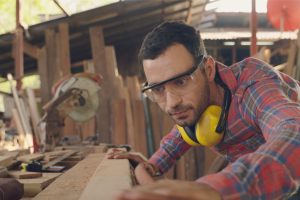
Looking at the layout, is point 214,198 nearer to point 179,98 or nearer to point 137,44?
point 179,98

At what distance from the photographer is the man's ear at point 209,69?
212 cm

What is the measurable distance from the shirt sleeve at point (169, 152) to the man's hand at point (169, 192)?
6.16 feet

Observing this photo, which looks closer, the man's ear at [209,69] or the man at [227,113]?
the man at [227,113]

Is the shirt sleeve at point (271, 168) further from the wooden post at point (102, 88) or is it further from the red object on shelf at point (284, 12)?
the wooden post at point (102, 88)

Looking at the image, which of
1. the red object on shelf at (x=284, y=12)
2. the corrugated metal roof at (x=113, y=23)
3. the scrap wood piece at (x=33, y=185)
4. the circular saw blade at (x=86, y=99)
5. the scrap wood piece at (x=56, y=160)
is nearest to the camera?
the scrap wood piece at (x=33, y=185)

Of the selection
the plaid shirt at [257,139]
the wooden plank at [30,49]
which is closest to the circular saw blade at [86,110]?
the plaid shirt at [257,139]

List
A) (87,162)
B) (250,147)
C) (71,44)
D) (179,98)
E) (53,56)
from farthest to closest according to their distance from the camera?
1. (71,44)
2. (53,56)
3. (87,162)
4. (250,147)
5. (179,98)

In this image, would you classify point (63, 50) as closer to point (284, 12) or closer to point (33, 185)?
point (284, 12)

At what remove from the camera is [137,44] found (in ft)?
37.3

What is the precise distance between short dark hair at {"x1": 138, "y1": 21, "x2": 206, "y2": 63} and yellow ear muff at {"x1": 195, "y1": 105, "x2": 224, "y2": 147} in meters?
0.31

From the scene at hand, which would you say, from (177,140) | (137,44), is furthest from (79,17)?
(177,140)

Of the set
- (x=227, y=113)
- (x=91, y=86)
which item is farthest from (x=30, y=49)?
(x=227, y=113)

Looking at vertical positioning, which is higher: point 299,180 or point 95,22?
point 95,22

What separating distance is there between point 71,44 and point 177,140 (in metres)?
7.33
